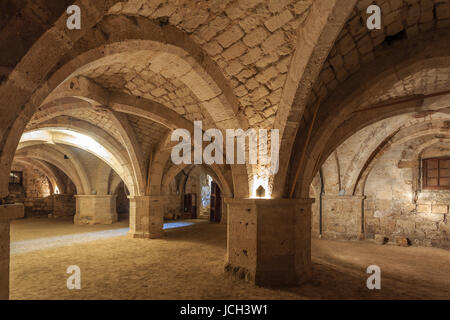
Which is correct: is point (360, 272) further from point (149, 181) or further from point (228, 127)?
point (149, 181)

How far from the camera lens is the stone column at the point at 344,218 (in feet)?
27.3

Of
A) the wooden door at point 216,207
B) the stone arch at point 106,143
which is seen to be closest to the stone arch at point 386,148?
the wooden door at point 216,207

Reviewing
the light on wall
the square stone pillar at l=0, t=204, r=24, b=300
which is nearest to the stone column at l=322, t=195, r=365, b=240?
the light on wall

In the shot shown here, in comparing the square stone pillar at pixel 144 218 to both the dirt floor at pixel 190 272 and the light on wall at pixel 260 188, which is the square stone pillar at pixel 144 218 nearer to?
the dirt floor at pixel 190 272

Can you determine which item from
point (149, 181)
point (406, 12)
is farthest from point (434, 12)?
point (149, 181)

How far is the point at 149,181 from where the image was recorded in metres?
7.85

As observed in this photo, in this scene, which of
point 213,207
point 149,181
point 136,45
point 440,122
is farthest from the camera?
point 213,207

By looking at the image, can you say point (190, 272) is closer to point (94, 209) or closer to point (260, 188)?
point (260, 188)

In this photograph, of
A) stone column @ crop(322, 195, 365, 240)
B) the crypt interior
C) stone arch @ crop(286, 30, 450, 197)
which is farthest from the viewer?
stone column @ crop(322, 195, 365, 240)

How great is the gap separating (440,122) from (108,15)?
835cm

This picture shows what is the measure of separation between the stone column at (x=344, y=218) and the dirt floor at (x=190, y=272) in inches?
34.0

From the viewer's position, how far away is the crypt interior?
96.2 inches

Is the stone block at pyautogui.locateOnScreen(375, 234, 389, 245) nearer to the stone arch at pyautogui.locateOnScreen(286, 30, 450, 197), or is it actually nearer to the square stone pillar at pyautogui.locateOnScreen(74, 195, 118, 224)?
the stone arch at pyautogui.locateOnScreen(286, 30, 450, 197)

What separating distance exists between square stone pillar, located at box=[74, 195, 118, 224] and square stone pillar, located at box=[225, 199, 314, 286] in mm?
8910
